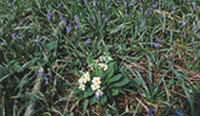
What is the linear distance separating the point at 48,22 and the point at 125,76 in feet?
4.79

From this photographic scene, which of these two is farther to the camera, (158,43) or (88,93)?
(158,43)

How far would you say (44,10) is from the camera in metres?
3.42

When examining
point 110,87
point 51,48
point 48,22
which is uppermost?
point 48,22

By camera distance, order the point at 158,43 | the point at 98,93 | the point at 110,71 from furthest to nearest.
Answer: the point at 158,43 < the point at 110,71 < the point at 98,93

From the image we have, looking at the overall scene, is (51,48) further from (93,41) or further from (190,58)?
(190,58)

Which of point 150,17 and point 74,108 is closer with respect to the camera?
point 74,108

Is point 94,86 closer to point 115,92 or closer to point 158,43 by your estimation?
point 115,92

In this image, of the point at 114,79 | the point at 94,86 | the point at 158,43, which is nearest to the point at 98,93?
→ the point at 94,86

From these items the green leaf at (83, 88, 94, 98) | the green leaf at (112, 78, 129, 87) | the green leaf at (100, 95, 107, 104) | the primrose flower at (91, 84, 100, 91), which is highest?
the primrose flower at (91, 84, 100, 91)

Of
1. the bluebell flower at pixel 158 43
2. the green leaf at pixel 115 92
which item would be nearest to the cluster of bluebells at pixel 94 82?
the green leaf at pixel 115 92

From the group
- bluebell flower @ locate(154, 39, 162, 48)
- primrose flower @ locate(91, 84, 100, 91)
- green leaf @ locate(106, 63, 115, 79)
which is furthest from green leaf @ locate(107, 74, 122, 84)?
bluebell flower @ locate(154, 39, 162, 48)

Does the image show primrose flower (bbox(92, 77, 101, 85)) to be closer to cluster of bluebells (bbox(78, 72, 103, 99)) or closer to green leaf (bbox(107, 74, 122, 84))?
cluster of bluebells (bbox(78, 72, 103, 99))

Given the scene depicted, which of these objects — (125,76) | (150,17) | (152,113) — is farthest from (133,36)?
(152,113)

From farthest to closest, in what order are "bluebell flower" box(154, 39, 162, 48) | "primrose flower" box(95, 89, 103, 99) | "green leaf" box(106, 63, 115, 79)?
1. "bluebell flower" box(154, 39, 162, 48)
2. "green leaf" box(106, 63, 115, 79)
3. "primrose flower" box(95, 89, 103, 99)
